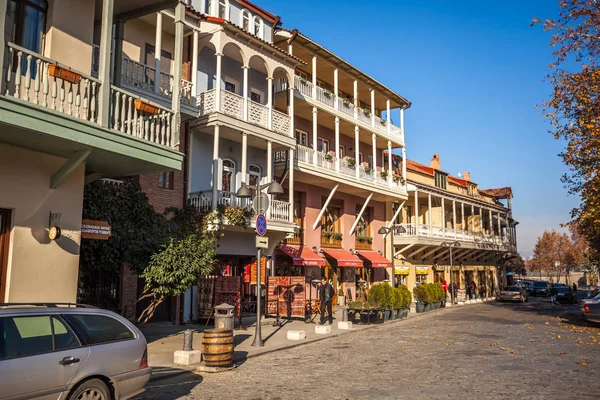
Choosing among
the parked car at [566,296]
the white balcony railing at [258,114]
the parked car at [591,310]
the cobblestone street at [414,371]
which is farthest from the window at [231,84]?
the parked car at [566,296]

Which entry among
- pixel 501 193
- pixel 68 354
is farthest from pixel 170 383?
pixel 501 193

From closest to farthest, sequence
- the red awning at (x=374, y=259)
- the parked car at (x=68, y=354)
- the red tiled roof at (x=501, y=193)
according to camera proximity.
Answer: the parked car at (x=68, y=354), the red awning at (x=374, y=259), the red tiled roof at (x=501, y=193)

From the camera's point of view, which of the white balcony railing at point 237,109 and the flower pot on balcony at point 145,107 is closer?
the flower pot on balcony at point 145,107

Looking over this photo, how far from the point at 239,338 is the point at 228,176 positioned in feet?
25.1

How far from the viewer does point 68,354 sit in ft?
18.6

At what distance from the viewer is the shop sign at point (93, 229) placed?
34.4 feet

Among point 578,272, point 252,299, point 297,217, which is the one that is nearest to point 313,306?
point 252,299

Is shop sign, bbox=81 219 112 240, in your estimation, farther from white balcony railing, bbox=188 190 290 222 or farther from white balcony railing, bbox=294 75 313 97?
white balcony railing, bbox=294 75 313 97

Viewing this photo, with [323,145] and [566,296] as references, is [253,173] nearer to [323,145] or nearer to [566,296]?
[323,145]

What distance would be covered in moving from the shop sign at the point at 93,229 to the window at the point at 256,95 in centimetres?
1206

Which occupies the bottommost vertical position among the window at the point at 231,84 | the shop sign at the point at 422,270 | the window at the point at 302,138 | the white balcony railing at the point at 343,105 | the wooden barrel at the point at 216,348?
the wooden barrel at the point at 216,348

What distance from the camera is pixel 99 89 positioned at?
9.43m

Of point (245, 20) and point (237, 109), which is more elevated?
point (245, 20)

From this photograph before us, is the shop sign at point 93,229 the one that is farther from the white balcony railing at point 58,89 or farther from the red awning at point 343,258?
the red awning at point 343,258
